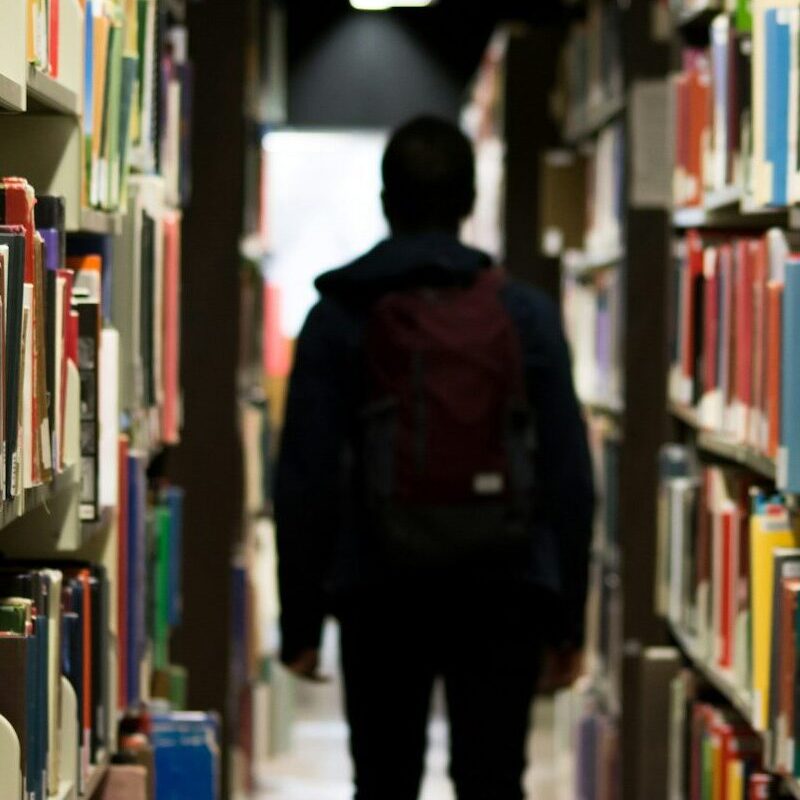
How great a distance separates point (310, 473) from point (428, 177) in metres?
0.52

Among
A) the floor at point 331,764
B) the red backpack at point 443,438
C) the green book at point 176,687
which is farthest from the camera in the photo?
the floor at point 331,764

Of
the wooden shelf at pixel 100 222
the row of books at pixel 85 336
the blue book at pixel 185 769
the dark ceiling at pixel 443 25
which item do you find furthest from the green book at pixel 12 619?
the dark ceiling at pixel 443 25

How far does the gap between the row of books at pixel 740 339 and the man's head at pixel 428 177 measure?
0.47m

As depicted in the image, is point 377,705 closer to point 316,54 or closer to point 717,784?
point 717,784

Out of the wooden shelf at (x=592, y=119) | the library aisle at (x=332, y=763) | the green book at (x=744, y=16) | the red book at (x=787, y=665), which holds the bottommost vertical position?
the library aisle at (x=332, y=763)

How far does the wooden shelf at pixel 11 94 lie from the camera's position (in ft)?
5.28

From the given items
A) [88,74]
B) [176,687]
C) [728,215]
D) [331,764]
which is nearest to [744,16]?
[728,215]

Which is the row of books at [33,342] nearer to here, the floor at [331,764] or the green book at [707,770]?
the green book at [707,770]

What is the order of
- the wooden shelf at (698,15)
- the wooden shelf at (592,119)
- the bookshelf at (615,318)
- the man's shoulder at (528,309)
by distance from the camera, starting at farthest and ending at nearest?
the wooden shelf at (592,119) → the bookshelf at (615,318) → the wooden shelf at (698,15) → the man's shoulder at (528,309)

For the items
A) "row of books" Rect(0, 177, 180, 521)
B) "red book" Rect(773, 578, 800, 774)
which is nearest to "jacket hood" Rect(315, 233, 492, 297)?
"row of books" Rect(0, 177, 180, 521)

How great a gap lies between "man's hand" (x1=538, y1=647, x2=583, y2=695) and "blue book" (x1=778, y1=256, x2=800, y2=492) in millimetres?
644

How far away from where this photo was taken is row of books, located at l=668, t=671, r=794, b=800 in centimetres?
273

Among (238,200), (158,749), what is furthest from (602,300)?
(158,749)

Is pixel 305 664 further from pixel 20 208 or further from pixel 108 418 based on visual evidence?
pixel 20 208
